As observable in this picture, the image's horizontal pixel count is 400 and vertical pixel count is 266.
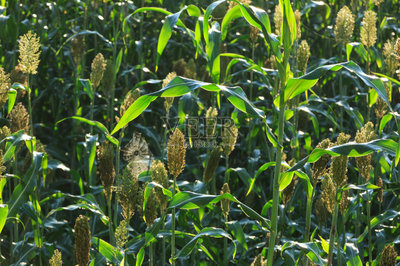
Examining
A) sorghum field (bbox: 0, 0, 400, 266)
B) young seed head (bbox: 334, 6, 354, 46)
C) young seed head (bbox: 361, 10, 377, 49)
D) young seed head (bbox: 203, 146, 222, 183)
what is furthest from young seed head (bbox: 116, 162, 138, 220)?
young seed head (bbox: 334, 6, 354, 46)

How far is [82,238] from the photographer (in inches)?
97.6

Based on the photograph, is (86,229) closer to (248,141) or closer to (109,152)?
(109,152)

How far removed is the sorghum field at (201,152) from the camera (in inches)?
97.1

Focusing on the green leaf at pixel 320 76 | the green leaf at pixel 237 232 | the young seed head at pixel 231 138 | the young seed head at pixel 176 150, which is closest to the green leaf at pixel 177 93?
the green leaf at pixel 320 76

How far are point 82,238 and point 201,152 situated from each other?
238 centimetres

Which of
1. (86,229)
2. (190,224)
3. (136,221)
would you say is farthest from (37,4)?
(86,229)

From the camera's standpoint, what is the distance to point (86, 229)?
2.47m

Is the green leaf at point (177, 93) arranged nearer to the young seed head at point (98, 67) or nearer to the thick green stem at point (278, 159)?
the thick green stem at point (278, 159)

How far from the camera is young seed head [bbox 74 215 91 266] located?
246cm

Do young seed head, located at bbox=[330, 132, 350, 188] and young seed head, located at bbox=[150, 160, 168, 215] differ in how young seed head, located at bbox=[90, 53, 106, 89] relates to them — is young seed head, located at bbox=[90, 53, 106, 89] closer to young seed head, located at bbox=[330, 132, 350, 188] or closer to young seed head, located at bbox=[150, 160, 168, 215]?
young seed head, located at bbox=[150, 160, 168, 215]

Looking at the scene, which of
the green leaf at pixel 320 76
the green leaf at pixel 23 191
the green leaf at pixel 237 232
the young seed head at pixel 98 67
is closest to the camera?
the green leaf at pixel 320 76

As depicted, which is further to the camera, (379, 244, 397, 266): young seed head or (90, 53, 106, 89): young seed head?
(90, 53, 106, 89): young seed head

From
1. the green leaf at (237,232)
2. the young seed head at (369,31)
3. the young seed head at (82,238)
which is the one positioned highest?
the young seed head at (369,31)

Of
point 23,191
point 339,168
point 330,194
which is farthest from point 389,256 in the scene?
point 23,191
